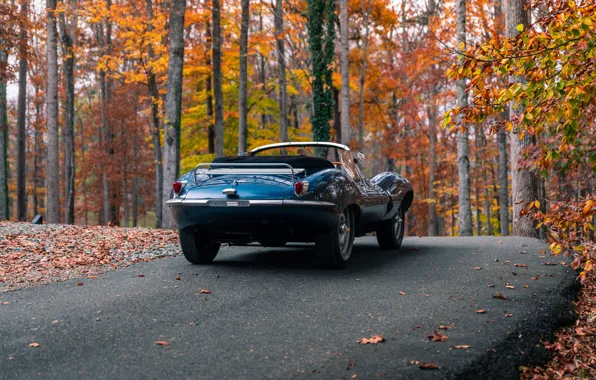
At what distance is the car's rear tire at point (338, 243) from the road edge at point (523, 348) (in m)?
2.22

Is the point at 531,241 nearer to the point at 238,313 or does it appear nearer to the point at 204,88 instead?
the point at 238,313

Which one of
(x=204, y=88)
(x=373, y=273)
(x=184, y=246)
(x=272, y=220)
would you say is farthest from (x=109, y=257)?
(x=204, y=88)

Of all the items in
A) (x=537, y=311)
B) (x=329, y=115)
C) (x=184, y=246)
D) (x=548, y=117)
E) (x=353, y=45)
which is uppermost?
(x=353, y=45)

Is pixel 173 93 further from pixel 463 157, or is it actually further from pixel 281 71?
pixel 281 71

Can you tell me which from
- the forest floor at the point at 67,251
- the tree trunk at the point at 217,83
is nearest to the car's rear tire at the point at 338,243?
the forest floor at the point at 67,251

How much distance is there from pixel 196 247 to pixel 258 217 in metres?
1.33

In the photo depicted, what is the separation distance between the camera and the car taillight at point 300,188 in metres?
5.98

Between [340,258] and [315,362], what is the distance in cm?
307

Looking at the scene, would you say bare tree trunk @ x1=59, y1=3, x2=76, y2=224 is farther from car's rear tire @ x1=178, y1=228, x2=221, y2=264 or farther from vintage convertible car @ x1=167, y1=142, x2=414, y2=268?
vintage convertible car @ x1=167, y1=142, x2=414, y2=268

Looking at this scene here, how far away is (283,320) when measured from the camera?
14.9 ft

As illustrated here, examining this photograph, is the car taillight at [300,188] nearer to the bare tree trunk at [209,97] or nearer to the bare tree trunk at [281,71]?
the bare tree trunk at [281,71]

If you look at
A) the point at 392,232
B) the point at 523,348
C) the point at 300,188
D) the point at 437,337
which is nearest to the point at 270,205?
the point at 300,188

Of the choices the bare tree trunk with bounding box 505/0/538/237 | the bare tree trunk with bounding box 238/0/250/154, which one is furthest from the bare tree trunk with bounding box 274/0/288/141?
the bare tree trunk with bounding box 505/0/538/237

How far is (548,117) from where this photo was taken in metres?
4.99
